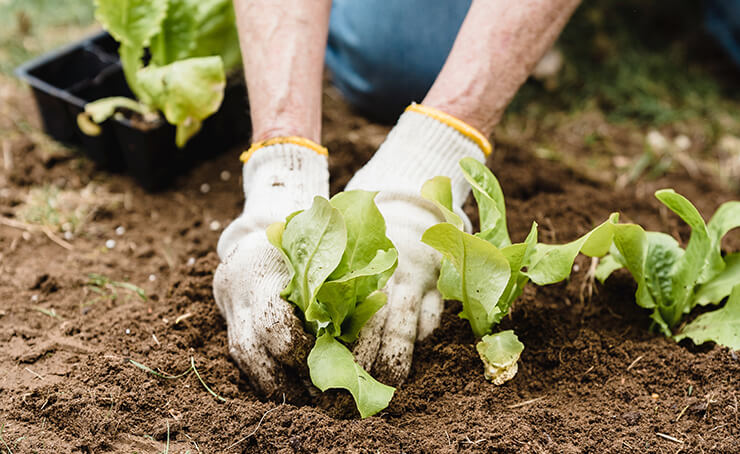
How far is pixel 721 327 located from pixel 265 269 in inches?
34.6

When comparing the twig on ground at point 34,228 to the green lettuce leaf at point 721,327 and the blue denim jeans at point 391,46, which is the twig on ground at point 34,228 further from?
the green lettuce leaf at point 721,327

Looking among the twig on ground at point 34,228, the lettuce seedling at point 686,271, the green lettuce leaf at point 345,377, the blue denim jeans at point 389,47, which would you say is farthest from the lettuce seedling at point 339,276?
the blue denim jeans at point 389,47

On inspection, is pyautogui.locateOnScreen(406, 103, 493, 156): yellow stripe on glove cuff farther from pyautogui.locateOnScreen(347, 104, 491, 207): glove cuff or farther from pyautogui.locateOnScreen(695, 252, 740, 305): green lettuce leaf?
pyautogui.locateOnScreen(695, 252, 740, 305): green lettuce leaf

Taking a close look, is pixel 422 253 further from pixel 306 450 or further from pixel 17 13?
pixel 17 13

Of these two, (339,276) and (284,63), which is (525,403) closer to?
(339,276)

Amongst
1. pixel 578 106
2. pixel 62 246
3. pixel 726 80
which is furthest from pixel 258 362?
pixel 726 80

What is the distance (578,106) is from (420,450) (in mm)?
1976

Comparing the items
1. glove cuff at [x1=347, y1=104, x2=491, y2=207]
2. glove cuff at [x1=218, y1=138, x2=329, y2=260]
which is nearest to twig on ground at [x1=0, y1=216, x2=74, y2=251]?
glove cuff at [x1=218, y1=138, x2=329, y2=260]

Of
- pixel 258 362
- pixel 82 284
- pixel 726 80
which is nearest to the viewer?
pixel 258 362

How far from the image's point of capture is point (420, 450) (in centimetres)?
107

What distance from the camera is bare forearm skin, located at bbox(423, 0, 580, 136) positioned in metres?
1.43

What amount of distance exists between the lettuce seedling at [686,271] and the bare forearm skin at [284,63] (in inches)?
28.0

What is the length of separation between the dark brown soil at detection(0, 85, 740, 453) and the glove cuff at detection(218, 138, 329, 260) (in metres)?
0.19

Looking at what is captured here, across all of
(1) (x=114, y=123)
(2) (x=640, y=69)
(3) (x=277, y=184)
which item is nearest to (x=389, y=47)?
(1) (x=114, y=123)
